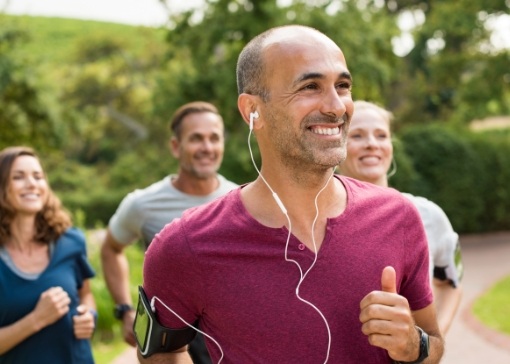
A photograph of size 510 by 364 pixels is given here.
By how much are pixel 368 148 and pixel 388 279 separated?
1.83 meters

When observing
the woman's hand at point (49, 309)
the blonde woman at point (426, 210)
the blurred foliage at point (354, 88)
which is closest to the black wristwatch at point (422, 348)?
the blonde woman at point (426, 210)

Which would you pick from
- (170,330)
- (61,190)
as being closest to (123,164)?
(61,190)

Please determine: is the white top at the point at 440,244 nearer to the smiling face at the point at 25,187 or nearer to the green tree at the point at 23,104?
the smiling face at the point at 25,187

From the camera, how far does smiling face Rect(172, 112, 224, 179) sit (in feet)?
17.1

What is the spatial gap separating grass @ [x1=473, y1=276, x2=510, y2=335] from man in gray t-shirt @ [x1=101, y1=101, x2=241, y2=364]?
682 centimetres

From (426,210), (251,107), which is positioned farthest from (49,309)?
(251,107)

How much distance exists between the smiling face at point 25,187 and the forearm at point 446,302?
2315 mm

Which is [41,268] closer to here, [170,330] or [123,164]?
[170,330]

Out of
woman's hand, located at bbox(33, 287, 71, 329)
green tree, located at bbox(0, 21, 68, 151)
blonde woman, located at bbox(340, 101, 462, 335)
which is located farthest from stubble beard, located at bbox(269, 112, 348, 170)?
green tree, located at bbox(0, 21, 68, 151)

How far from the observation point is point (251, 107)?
2443 millimetres

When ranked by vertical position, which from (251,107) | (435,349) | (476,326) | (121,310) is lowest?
(476,326)

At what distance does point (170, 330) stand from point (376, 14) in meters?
19.8

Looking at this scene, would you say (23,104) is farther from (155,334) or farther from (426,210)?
(155,334)

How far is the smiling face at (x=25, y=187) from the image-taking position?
455cm
